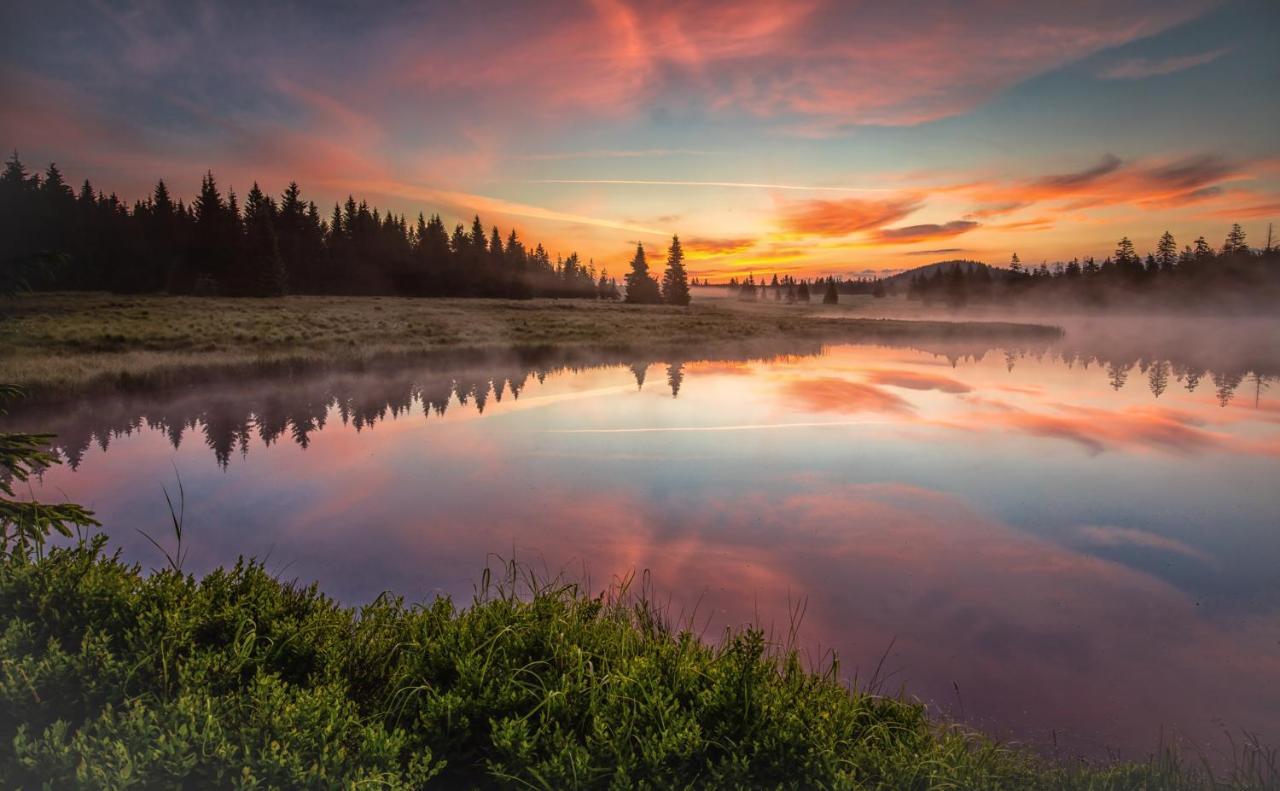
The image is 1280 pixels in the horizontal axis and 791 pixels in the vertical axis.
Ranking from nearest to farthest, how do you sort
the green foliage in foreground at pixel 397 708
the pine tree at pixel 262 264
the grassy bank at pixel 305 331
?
the green foliage in foreground at pixel 397 708, the grassy bank at pixel 305 331, the pine tree at pixel 262 264

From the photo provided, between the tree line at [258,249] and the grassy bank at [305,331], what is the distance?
5024mm

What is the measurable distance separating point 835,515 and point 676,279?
95856 millimetres

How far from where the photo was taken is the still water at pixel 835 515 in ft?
25.2

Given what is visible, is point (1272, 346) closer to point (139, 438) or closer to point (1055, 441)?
point (1055, 441)

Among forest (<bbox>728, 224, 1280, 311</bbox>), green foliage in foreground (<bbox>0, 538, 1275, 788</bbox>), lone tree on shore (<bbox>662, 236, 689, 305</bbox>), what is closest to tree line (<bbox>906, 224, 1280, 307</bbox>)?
forest (<bbox>728, 224, 1280, 311</bbox>)

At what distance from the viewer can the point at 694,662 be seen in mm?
5789

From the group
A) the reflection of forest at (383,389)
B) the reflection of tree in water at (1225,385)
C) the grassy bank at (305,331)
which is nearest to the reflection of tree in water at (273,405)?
the reflection of forest at (383,389)

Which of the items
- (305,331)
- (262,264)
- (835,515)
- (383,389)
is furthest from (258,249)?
(835,515)

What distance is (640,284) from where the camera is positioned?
109625 millimetres

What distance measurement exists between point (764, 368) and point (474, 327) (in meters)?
29.4

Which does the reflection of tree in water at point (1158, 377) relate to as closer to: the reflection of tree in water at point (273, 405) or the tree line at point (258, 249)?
the reflection of tree in water at point (273, 405)

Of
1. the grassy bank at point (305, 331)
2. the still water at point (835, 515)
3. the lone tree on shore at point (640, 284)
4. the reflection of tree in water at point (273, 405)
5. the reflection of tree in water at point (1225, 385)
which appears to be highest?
the lone tree on shore at point (640, 284)

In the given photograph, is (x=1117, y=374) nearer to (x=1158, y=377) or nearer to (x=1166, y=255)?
(x=1158, y=377)

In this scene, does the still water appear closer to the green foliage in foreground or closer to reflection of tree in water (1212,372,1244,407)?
reflection of tree in water (1212,372,1244,407)
